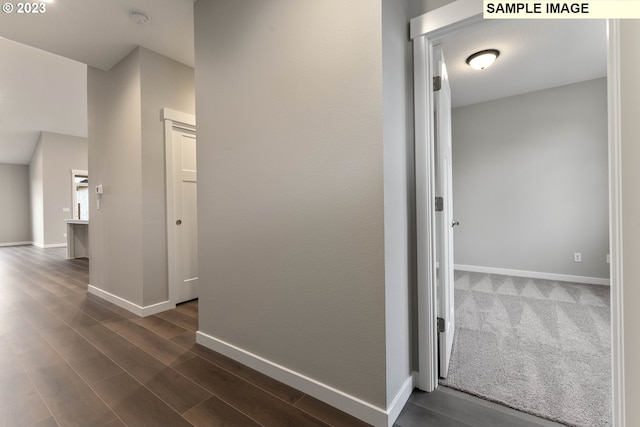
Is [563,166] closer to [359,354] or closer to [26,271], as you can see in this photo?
[359,354]

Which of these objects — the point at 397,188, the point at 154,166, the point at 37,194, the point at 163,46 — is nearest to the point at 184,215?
the point at 154,166

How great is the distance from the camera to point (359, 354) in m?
1.32

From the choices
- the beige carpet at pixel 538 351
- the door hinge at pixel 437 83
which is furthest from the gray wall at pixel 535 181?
the door hinge at pixel 437 83

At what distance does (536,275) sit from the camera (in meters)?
3.86

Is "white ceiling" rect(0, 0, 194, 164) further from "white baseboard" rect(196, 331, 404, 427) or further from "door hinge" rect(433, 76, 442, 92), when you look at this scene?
"white baseboard" rect(196, 331, 404, 427)

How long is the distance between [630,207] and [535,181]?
3.90 meters

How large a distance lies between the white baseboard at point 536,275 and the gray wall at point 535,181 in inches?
2.1

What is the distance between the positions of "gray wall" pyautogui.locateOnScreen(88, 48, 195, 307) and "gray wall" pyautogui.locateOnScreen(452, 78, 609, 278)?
4.22m

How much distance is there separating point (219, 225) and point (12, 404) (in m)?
1.39

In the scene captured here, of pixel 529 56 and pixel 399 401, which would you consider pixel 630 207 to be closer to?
pixel 399 401

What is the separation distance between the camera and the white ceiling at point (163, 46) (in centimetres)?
218

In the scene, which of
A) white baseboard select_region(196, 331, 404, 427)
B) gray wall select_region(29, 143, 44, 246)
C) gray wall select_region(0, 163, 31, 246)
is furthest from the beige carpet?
gray wall select_region(0, 163, 31, 246)

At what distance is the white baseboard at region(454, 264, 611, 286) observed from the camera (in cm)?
350

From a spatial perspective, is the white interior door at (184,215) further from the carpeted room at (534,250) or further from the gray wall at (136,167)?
the carpeted room at (534,250)
